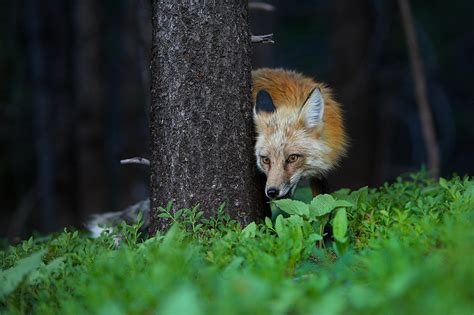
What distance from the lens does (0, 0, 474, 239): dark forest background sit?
15.1 m

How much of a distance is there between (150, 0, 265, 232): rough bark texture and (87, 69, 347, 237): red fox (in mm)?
517

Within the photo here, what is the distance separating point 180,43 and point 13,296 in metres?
2.39

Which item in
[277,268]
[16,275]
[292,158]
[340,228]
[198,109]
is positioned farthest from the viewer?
[292,158]

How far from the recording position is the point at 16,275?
3.93m

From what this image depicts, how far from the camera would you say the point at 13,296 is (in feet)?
12.8

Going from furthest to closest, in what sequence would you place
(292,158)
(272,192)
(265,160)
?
(292,158)
(265,160)
(272,192)

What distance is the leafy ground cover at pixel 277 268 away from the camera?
272cm

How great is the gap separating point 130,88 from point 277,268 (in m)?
14.0

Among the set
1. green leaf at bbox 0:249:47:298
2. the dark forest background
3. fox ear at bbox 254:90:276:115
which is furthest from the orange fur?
the dark forest background

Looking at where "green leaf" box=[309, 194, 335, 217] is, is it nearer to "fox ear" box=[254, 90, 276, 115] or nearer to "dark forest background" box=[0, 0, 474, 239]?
"fox ear" box=[254, 90, 276, 115]

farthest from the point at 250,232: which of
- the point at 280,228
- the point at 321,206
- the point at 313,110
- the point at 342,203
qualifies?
the point at 313,110

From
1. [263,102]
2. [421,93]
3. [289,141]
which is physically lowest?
[421,93]

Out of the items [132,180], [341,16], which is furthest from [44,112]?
[341,16]

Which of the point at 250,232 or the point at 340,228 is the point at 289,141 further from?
the point at 340,228
